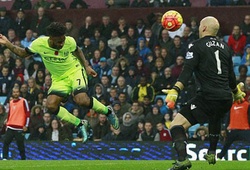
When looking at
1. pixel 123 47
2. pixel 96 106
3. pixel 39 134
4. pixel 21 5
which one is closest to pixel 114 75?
pixel 123 47

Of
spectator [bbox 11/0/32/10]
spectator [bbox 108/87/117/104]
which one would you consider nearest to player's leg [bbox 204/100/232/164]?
spectator [bbox 108/87/117/104]

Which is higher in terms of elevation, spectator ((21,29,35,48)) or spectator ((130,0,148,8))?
spectator ((130,0,148,8))

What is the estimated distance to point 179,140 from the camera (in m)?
12.1

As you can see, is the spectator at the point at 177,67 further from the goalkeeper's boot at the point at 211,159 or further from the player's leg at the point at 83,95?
the goalkeeper's boot at the point at 211,159

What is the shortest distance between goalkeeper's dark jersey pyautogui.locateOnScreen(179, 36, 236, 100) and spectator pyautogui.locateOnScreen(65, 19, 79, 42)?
586 inches

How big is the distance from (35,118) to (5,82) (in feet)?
8.17

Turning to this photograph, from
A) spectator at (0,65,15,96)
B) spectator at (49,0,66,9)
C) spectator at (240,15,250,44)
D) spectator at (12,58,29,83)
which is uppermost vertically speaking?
spectator at (49,0,66,9)

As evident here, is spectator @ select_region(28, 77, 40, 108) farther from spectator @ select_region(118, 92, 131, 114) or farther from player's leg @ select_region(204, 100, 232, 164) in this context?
player's leg @ select_region(204, 100, 232, 164)

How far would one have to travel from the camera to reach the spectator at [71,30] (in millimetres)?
26984

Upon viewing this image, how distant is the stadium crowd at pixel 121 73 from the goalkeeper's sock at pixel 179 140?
988 centimetres

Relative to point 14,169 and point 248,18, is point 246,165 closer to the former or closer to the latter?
point 14,169

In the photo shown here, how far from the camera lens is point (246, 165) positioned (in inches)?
570

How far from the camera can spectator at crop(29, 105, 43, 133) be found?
23.7 meters

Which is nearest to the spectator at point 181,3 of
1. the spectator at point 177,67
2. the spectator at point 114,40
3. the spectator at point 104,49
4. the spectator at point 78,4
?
the spectator at point 114,40
